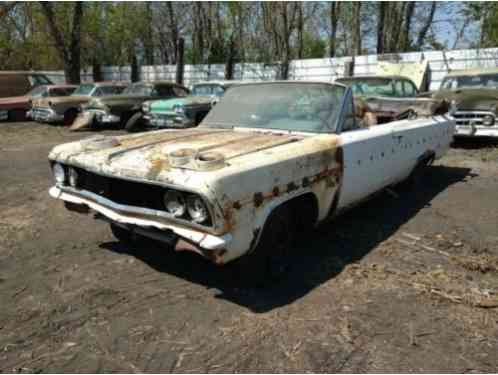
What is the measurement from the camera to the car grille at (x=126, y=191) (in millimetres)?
2992

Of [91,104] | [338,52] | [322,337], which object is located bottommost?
[322,337]

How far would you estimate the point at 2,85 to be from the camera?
51.6 ft

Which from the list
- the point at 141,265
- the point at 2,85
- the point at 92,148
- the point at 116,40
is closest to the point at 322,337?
the point at 141,265

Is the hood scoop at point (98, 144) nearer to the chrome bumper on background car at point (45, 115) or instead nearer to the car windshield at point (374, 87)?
Result: the car windshield at point (374, 87)

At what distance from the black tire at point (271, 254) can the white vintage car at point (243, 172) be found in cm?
1

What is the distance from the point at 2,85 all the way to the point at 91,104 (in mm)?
5655

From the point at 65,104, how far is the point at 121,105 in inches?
98.8

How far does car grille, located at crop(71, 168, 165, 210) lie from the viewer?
118 inches

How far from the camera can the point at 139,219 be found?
114 inches

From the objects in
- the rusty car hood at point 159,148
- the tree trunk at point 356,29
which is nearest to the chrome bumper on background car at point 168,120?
the rusty car hood at point 159,148

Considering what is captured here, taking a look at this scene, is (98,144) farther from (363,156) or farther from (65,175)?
(363,156)

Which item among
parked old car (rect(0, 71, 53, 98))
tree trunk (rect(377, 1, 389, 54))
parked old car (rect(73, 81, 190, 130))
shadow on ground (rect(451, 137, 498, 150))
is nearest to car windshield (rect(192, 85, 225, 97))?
parked old car (rect(73, 81, 190, 130))

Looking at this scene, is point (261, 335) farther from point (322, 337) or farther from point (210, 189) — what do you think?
point (210, 189)

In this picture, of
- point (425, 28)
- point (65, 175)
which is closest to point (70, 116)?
point (65, 175)
